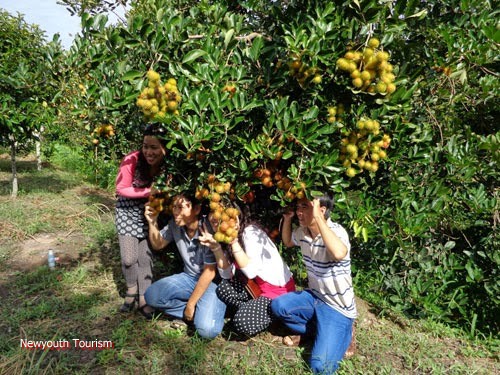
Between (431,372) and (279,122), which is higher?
(279,122)

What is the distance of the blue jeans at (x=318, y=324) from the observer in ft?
7.35

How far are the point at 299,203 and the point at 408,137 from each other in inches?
27.2

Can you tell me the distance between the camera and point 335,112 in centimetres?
193

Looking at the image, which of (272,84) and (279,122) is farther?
(272,84)

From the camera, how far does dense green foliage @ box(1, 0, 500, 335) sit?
71.4 inches

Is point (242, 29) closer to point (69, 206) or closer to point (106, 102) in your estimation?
point (106, 102)

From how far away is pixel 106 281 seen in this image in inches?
133

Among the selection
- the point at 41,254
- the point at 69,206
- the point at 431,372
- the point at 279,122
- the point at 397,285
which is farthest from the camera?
the point at 69,206

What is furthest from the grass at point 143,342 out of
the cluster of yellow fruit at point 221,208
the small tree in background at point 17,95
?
the small tree in background at point 17,95

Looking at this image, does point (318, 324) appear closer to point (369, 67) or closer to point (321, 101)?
point (321, 101)

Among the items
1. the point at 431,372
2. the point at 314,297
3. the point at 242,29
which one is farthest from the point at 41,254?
the point at 431,372

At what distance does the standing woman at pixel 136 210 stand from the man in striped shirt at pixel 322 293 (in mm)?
949

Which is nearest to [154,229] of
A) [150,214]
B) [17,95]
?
[150,214]

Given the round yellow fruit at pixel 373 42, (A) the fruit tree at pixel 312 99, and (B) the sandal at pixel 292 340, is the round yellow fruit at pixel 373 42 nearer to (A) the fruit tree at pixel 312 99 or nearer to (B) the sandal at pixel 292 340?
(A) the fruit tree at pixel 312 99
